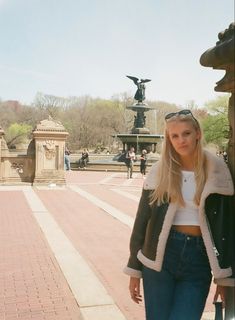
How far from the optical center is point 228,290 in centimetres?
235

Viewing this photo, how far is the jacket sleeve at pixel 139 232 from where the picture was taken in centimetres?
241

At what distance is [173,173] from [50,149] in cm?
1537

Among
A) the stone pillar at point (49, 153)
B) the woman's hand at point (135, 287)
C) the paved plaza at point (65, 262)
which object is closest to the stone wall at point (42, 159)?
the stone pillar at point (49, 153)

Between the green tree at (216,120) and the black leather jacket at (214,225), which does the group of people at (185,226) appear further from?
the green tree at (216,120)

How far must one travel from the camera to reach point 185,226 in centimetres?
227

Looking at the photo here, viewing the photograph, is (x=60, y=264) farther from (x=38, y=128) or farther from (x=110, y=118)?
(x=110, y=118)

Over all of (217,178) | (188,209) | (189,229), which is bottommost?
(189,229)

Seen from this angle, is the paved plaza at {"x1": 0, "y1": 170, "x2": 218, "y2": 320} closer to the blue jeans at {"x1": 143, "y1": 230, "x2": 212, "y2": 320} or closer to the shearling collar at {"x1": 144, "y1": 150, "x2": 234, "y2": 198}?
the blue jeans at {"x1": 143, "y1": 230, "x2": 212, "y2": 320}

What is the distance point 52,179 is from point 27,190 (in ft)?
6.03

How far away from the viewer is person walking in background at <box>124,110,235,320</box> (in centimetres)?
218

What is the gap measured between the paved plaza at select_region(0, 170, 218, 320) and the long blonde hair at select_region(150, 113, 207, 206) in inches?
82.0

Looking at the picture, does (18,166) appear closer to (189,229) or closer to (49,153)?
(49,153)

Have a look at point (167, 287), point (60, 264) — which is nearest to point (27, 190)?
point (60, 264)

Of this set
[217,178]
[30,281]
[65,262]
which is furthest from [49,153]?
[217,178]
